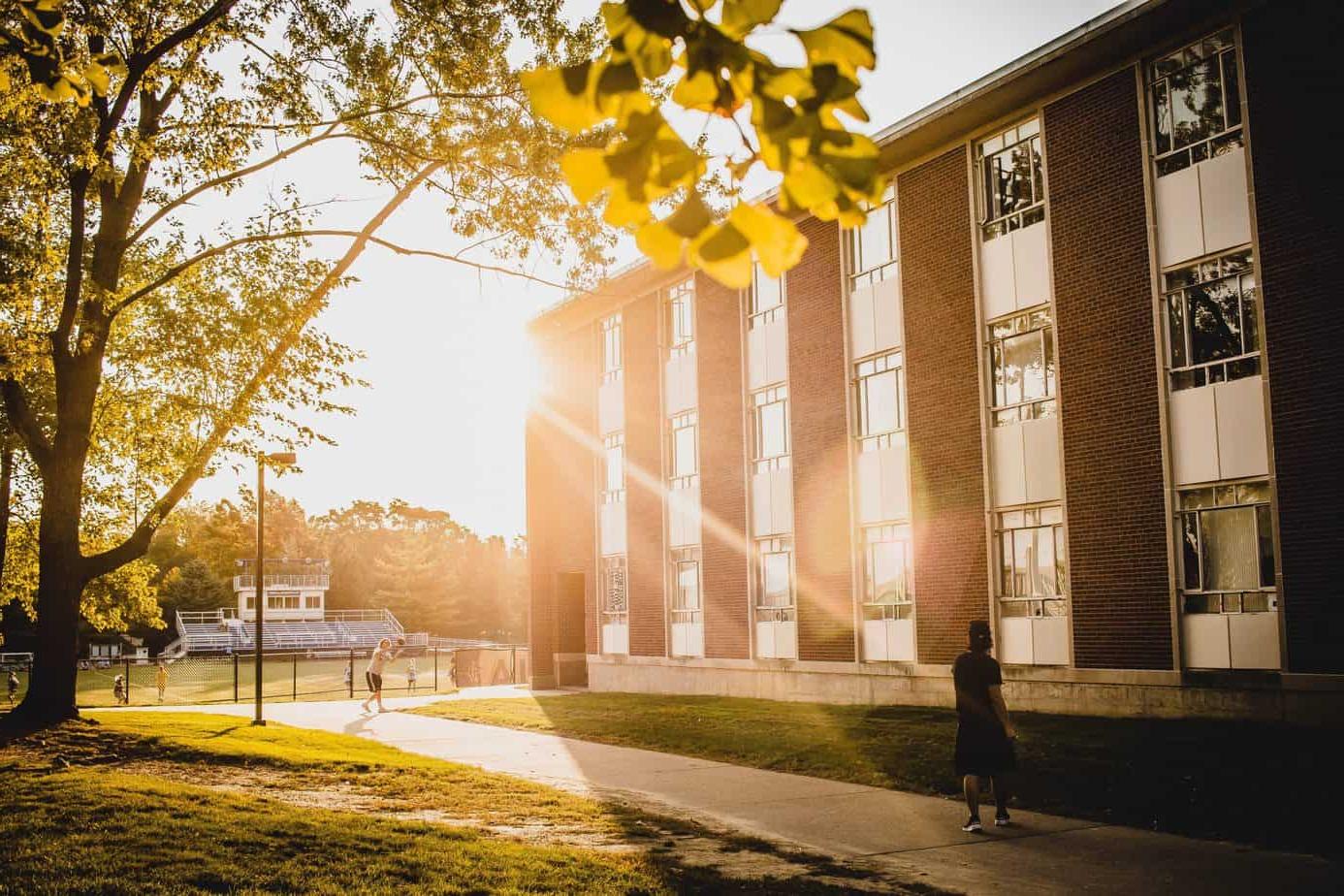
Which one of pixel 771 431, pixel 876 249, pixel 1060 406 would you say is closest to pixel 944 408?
pixel 1060 406

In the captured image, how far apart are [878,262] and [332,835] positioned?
17.5 m

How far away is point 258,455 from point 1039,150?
46.9 ft

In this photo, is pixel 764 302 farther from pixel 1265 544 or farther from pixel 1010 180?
pixel 1265 544

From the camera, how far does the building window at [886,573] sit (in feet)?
73.2

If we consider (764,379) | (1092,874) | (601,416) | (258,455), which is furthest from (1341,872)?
(601,416)

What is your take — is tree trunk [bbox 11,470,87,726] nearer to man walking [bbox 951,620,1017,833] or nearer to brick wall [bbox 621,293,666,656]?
man walking [bbox 951,620,1017,833]

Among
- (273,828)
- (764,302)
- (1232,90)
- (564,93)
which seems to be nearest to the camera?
(564,93)

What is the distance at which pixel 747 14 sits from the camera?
9.34ft

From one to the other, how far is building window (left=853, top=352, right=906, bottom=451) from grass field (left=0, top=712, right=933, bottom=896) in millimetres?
11754

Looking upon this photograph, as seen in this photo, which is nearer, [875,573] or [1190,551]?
[1190,551]

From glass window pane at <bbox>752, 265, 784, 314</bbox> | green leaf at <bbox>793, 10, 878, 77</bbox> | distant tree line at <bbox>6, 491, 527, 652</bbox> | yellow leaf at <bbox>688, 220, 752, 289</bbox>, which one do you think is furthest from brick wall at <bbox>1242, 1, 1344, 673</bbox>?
distant tree line at <bbox>6, 491, 527, 652</bbox>

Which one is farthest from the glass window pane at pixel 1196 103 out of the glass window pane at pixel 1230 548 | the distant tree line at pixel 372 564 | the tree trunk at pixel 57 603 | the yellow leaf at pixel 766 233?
the distant tree line at pixel 372 564

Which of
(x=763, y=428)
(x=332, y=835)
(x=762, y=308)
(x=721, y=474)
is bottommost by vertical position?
(x=332, y=835)

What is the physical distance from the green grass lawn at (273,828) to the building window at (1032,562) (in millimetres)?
→ 10103
